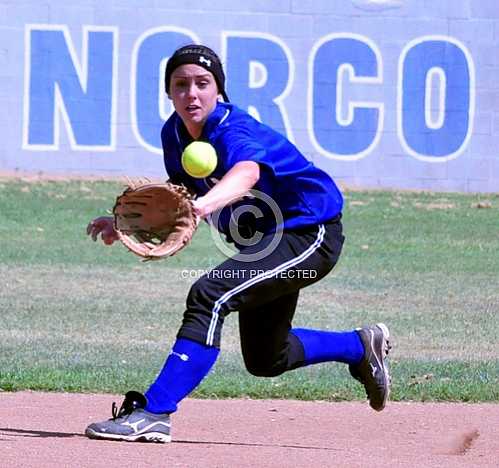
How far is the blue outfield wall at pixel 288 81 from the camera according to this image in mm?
17703

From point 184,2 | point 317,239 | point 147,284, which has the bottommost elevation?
point 147,284

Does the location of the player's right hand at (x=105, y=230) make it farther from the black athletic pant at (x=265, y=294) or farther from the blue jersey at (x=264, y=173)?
the black athletic pant at (x=265, y=294)

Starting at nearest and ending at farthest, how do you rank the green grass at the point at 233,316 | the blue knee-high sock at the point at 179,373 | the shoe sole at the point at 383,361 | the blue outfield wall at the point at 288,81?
the blue knee-high sock at the point at 179,373
the shoe sole at the point at 383,361
the green grass at the point at 233,316
the blue outfield wall at the point at 288,81

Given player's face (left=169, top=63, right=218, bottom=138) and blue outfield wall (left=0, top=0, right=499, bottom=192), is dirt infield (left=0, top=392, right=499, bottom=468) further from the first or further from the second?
blue outfield wall (left=0, top=0, right=499, bottom=192)

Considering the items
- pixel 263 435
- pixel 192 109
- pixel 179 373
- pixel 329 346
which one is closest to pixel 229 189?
pixel 192 109

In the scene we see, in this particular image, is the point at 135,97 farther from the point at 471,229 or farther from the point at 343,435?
the point at 343,435

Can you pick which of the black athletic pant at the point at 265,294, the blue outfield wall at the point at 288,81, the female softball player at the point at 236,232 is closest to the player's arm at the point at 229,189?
the female softball player at the point at 236,232

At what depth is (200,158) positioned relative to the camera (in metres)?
5.12

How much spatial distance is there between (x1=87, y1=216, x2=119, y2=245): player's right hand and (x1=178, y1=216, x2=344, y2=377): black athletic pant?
1.50ft

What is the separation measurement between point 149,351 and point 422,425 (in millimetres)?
2768

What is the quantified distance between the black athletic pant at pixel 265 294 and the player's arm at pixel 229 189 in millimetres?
315

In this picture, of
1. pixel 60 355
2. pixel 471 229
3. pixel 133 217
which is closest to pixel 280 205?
pixel 133 217

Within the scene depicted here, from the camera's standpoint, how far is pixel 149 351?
8.48 m

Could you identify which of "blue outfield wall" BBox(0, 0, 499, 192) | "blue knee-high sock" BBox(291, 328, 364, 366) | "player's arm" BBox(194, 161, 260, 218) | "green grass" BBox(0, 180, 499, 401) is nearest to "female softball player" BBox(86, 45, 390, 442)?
"player's arm" BBox(194, 161, 260, 218)
